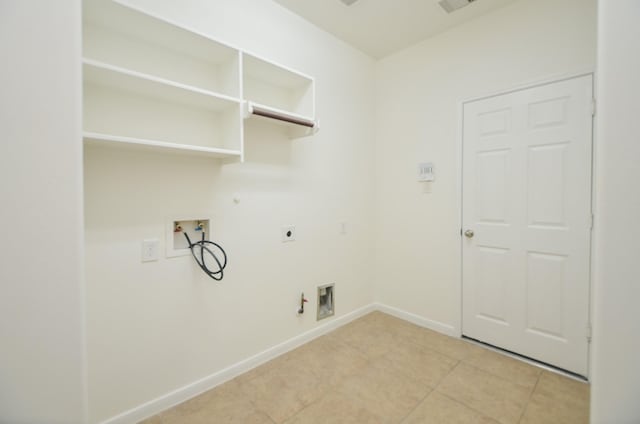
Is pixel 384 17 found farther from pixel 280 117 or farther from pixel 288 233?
pixel 288 233

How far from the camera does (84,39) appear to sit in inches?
55.7

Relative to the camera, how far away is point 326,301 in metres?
2.73

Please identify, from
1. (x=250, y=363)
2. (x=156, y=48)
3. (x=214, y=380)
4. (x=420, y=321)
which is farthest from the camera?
(x=420, y=321)

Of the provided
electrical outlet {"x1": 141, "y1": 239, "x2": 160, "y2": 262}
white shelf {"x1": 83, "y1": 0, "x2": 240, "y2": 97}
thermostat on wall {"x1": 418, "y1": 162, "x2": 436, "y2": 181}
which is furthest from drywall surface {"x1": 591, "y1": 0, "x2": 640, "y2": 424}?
electrical outlet {"x1": 141, "y1": 239, "x2": 160, "y2": 262}

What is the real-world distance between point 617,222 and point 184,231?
2125 mm

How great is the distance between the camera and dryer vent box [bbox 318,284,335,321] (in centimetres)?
266

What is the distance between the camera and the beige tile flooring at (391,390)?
1667mm

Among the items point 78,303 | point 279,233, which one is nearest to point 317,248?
point 279,233

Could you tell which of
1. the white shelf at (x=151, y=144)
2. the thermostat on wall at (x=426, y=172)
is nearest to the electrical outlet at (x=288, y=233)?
the white shelf at (x=151, y=144)

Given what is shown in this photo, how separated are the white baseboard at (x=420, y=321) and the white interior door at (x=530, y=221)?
0.43 ft

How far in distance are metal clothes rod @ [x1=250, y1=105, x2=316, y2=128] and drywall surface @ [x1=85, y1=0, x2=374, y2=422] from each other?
308 mm

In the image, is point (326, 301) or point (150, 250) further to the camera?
point (326, 301)

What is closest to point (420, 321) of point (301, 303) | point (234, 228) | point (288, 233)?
point (301, 303)

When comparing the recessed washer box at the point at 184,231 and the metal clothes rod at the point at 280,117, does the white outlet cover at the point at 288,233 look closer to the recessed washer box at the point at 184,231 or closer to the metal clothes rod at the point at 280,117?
the recessed washer box at the point at 184,231
